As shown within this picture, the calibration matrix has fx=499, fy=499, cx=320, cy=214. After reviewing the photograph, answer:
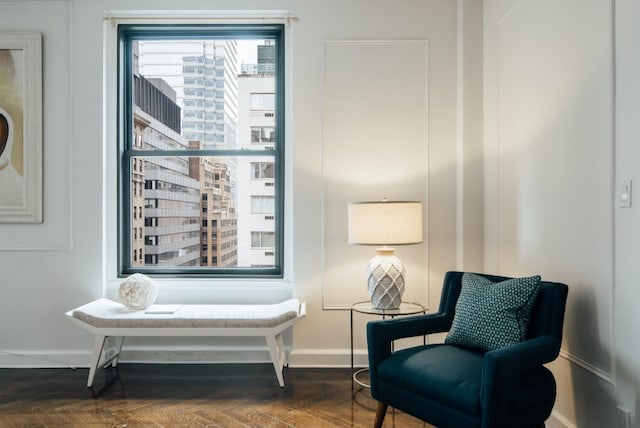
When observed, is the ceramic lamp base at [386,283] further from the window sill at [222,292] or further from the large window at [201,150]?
the large window at [201,150]

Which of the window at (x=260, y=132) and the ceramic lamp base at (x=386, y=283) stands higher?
the window at (x=260, y=132)

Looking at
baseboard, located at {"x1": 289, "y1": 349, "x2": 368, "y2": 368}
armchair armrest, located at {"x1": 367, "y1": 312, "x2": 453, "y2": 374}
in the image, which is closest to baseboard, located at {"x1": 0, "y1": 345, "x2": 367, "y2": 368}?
baseboard, located at {"x1": 289, "y1": 349, "x2": 368, "y2": 368}

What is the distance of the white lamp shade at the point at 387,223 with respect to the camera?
2.89m

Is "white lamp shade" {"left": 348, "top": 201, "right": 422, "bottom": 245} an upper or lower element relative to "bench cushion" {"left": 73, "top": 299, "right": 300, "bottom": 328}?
upper

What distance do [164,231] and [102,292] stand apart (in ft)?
1.94

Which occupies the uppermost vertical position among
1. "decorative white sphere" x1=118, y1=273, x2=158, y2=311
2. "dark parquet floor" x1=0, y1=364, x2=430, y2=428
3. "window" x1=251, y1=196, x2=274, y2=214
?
"window" x1=251, y1=196, x2=274, y2=214

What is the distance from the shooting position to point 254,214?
144 inches

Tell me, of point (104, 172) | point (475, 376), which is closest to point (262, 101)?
point (104, 172)

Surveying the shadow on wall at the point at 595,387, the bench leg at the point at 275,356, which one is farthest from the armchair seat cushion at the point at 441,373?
the bench leg at the point at 275,356

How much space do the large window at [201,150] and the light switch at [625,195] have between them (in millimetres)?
2240

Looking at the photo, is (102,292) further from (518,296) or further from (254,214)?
(518,296)

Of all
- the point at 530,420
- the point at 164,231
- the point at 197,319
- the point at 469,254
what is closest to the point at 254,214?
the point at 164,231

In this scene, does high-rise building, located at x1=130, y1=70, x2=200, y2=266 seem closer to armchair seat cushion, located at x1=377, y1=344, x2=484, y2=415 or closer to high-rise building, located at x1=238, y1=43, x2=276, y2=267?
high-rise building, located at x1=238, y1=43, x2=276, y2=267

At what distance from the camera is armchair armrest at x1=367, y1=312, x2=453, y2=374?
2.37 meters
